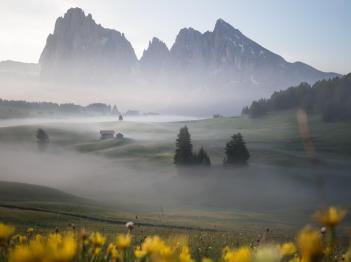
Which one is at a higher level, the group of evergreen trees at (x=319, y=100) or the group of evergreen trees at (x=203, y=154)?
the group of evergreen trees at (x=319, y=100)

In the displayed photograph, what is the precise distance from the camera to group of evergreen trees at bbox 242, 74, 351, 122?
141 metres

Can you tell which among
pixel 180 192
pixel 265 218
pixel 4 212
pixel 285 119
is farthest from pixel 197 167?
pixel 285 119

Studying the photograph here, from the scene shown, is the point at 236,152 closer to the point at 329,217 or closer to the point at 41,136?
the point at 41,136

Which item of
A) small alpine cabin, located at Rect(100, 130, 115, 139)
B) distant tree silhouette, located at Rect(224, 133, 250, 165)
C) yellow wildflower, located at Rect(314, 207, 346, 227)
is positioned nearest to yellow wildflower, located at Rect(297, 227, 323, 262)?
yellow wildflower, located at Rect(314, 207, 346, 227)

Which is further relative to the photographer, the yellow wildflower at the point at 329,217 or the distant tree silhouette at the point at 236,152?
the distant tree silhouette at the point at 236,152

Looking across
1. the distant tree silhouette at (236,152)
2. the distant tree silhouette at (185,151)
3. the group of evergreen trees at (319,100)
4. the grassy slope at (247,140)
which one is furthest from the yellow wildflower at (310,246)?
the group of evergreen trees at (319,100)

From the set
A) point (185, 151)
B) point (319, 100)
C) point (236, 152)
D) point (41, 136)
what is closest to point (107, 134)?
point (41, 136)

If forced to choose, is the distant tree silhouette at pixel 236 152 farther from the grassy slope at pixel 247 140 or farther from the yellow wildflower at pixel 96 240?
the yellow wildflower at pixel 96 240

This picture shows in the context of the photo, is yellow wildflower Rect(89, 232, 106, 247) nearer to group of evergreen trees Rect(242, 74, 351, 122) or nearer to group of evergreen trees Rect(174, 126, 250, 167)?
group of evergreen trees Rect(174, 126, 250, 167)

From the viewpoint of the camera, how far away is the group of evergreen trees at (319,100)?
140750mm

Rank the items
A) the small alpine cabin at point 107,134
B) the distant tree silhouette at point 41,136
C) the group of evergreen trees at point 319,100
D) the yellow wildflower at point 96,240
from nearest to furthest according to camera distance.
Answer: the yellow wildflower at point 96,240 → the distant tree silhouette at point 41,136 → the group of evergreen trees at point 319,100 → the small alpine cabin at point 107,134

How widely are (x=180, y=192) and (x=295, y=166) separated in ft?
112

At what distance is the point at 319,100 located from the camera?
15425 cm

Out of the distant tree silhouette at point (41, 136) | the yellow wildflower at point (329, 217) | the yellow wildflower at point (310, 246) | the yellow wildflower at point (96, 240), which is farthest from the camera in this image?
the distant tree silhouette at point (41, 136)
